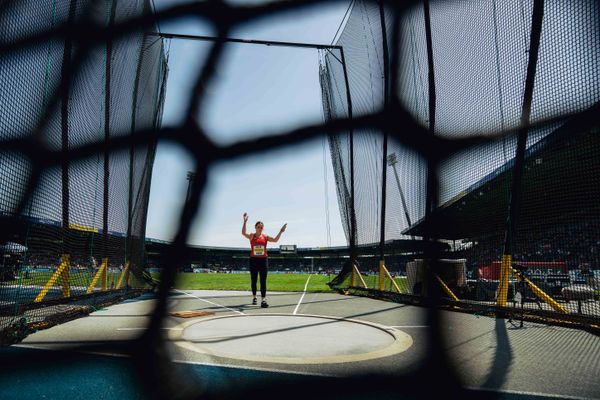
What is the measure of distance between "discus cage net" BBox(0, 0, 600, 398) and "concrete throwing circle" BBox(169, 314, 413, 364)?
1.36 ft

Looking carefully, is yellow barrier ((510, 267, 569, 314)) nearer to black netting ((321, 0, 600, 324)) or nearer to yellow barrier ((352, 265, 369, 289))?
black netting ((321, 0, 600, 324))

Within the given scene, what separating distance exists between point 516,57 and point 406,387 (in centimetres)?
288

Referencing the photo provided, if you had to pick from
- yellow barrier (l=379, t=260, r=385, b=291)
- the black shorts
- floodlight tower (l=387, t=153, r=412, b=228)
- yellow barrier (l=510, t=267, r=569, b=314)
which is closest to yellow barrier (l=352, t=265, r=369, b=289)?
yellow barrier (l=379, t=260, r=385, b=291)

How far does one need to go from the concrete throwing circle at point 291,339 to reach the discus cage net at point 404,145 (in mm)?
416

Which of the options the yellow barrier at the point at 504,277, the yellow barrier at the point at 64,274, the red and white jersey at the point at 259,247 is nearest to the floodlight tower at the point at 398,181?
the yellow barrier at the point at 504,277

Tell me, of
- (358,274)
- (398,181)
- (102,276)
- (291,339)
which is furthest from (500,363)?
(358,274)

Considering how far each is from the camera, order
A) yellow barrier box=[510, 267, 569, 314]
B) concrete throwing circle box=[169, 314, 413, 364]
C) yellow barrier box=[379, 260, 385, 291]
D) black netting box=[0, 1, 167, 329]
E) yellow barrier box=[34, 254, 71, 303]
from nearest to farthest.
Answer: concrete throwing circle box=[169, 314, 413, 364] < black netting box=[0, 1, 167, 329] < yellow barrier box=[510, 267, 569, 314] < yellow barrier box=[34, 254, 71, 303] < yellow barrier box=[379, 260, 385, 291]

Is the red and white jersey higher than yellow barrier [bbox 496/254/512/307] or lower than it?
higher

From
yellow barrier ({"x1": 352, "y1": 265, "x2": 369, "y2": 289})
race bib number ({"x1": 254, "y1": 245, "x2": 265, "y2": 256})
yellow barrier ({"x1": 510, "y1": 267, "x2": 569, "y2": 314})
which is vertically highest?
race bib number ({"x1": 254, "y1": 245, "x2": 265, "y2": 256})

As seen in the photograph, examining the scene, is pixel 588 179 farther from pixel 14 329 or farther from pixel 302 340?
pixel 14 329

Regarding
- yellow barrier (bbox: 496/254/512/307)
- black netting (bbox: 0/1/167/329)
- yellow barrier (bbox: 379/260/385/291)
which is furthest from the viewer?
yellow barrier (bbox: 379/260/385/291)

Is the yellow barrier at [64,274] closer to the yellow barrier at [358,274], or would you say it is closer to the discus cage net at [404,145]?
the discus cage net at [404,145]

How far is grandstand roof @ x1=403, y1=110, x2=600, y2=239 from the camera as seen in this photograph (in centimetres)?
266

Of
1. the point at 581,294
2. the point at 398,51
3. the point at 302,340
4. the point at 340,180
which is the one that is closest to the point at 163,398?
the point at 302,340
